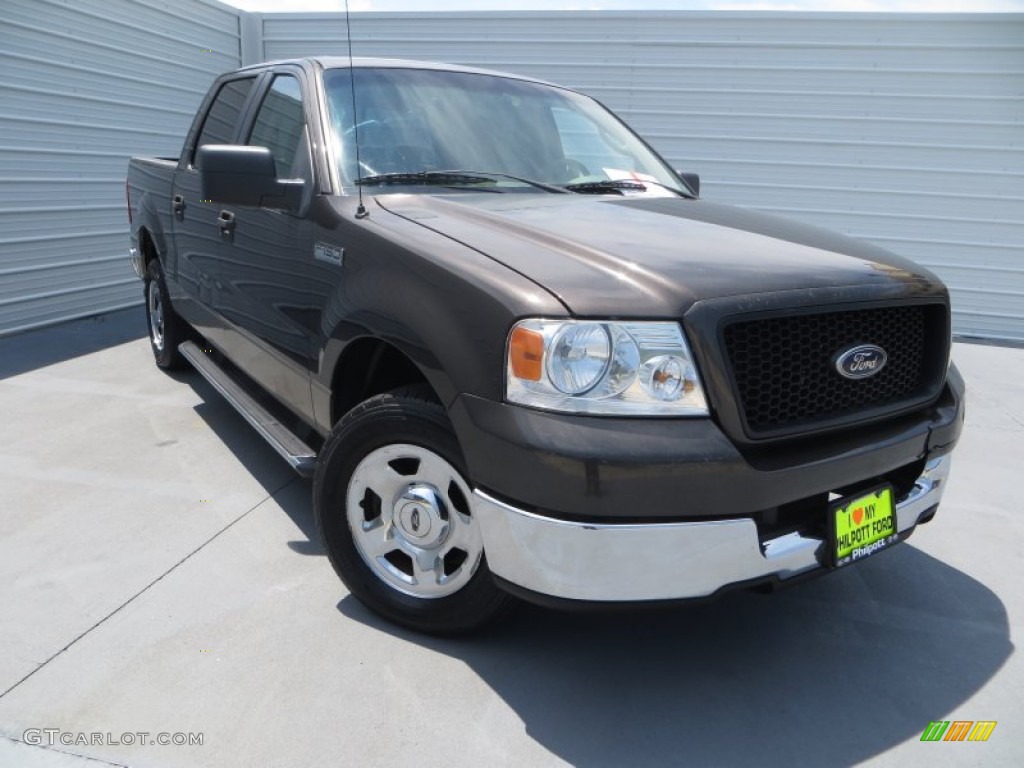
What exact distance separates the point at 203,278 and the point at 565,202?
2085mm

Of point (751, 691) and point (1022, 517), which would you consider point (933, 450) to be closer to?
point (751, 691)

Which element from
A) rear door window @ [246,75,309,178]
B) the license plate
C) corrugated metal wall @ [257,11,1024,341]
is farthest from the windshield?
corrugated metal wall @ [257,11,1024,341]

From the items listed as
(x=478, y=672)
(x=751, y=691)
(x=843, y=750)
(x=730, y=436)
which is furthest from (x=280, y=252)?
(x=843, y=750)

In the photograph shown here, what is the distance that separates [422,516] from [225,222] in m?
1.92

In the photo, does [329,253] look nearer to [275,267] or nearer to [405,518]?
[275,267]

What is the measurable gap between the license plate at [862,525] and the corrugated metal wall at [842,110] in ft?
23.1

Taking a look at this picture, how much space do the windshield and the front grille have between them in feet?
4.39

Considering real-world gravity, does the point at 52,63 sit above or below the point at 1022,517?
above

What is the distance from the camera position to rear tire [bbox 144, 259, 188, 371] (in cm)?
517

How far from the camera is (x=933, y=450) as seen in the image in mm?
2523

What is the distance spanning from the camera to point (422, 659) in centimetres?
248

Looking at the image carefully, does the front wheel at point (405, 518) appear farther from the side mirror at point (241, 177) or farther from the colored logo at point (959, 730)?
the colored logo at point (959, 730)

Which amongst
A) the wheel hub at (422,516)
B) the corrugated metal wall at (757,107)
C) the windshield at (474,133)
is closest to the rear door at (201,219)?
the windshield at (474,133)

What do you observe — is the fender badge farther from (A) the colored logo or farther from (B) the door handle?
(A) the colored logo
